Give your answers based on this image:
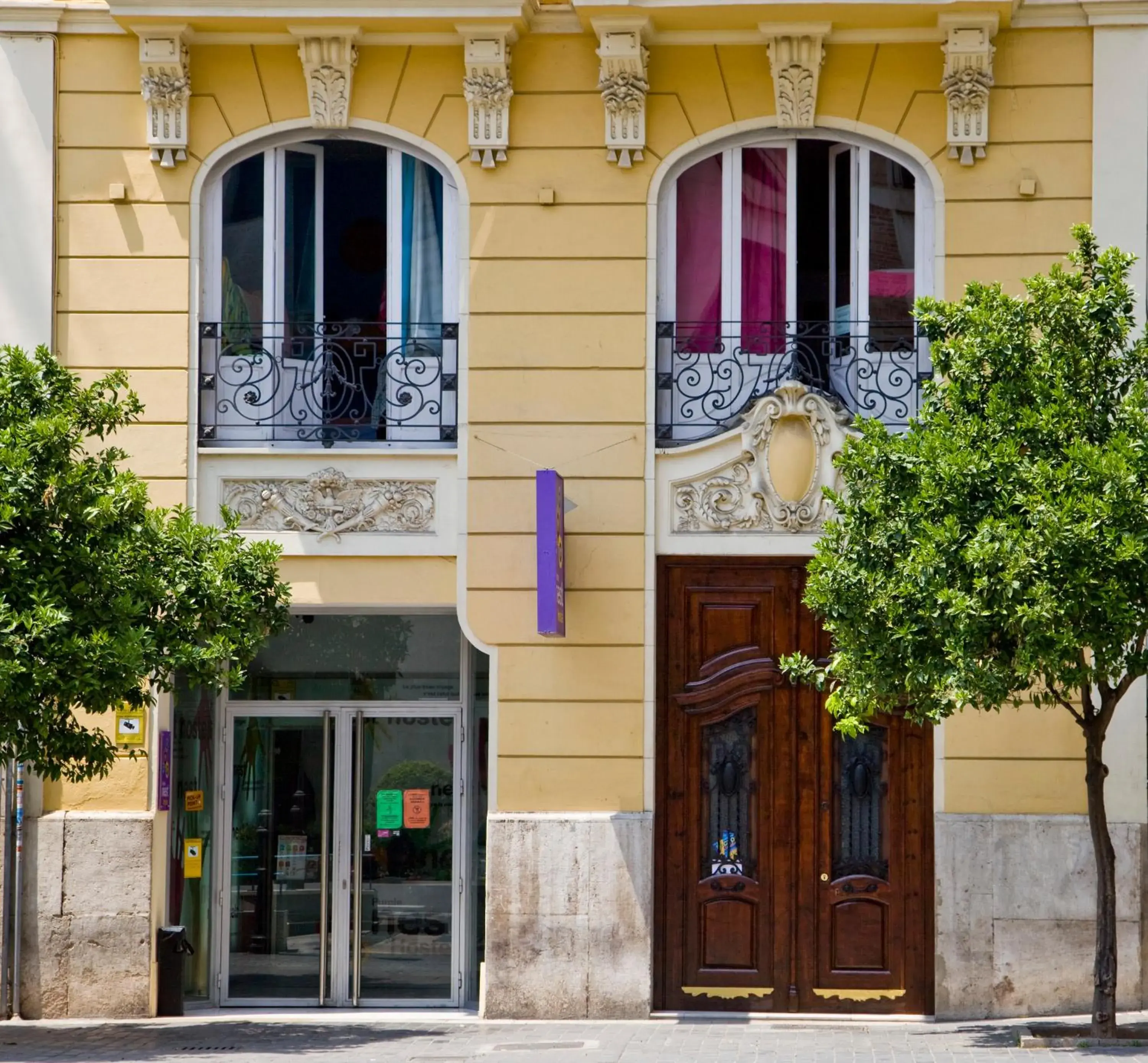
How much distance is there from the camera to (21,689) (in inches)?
448

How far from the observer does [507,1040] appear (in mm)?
13086

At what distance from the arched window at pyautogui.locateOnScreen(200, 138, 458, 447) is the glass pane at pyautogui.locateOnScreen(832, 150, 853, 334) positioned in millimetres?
3143

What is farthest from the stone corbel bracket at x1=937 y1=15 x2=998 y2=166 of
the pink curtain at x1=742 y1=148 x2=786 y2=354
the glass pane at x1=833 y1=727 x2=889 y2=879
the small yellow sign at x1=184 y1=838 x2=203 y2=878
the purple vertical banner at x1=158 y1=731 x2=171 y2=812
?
the small yellow sign at x1=184 y1=838 x2=203 y2=878

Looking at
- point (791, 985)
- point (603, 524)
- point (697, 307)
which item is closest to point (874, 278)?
point (697, 307)

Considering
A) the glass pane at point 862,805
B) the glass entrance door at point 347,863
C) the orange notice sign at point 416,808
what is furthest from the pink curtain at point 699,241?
the orange notice sign at point 416,808

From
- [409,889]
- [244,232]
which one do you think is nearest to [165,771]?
[409,889]

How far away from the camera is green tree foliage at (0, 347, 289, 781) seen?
11469 millimetres

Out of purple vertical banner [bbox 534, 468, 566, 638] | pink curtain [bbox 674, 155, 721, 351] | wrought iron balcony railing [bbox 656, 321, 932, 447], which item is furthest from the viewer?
pink curtain [bbox 674, 155, 721, 351]

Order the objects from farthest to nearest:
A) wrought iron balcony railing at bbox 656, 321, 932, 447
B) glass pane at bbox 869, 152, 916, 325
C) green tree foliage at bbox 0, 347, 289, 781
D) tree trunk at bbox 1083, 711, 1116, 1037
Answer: glass pane at bbox 869, 152, 916, 325 → wrought iron balcony railing at bbox 656, 321, 932, 447 → tree trunk at bbox 1083, 711, 1116, 1037 → green tree foliage at bbox 0, 347, 289, 781

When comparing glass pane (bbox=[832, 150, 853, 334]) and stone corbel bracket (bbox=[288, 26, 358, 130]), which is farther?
glass pane (bbox=[832, 150, 853, 334])

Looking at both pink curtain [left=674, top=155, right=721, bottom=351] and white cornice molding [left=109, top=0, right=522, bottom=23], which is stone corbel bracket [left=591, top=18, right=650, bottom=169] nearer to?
pink curtain [left=674, top=155, right=721, bottom=351]

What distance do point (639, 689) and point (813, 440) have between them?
7.88 ft

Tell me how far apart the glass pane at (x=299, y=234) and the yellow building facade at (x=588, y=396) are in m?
0.04

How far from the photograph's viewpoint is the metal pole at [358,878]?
14.9 m
